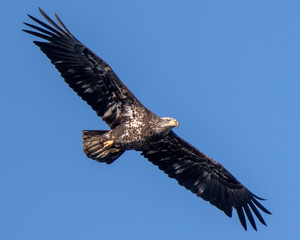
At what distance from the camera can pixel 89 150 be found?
1844 centimetres

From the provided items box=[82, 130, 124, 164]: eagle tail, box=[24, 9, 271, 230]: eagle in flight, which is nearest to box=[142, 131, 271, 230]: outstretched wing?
box=[24, 9, 271, 230]: eagle in flight

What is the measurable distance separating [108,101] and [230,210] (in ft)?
15.8

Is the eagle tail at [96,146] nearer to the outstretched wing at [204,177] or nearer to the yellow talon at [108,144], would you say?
the yellow talon at [108,144]

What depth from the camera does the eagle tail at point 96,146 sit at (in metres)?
18.4

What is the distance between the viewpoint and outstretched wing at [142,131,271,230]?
19.7 meters

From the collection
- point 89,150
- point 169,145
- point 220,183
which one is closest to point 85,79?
point 89,150

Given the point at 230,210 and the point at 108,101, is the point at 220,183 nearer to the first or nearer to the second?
the point at 230,210

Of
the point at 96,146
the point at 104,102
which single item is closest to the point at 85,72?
the point at 104,102

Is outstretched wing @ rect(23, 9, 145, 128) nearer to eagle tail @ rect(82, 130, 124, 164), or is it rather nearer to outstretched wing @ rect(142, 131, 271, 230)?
eagle tail @ rect(82, 130, 124, 164)

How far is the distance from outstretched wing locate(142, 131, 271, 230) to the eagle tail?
1.50m

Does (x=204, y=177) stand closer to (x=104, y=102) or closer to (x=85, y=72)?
(x=104, y=102)

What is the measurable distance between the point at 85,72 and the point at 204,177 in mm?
4687

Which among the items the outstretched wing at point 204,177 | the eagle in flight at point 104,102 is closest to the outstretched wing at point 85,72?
the eagle in flight at point 104,102

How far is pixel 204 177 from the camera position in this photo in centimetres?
2022
